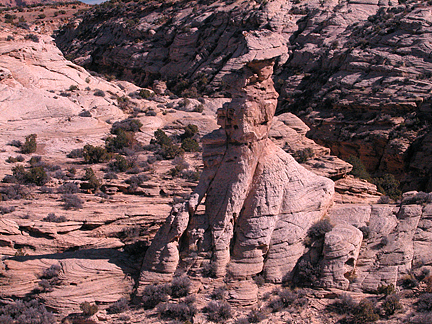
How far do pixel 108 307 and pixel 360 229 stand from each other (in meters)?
7.95

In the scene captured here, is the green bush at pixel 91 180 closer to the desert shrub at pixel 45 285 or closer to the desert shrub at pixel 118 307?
the desert shrub at pixel 45 285

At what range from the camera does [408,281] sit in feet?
42.1

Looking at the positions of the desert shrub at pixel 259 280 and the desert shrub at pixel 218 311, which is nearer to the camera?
the desert shrub at pixel 218 311

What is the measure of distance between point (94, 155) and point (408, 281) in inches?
703

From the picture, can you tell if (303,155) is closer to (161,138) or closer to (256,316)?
(161,138)

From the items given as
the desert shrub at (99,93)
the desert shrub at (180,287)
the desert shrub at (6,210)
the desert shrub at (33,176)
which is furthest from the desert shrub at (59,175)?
the desert shrub at (99,93)

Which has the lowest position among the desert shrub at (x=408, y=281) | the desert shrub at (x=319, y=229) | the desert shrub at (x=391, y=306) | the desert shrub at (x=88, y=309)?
the desert shrub at (x=88, y=309)

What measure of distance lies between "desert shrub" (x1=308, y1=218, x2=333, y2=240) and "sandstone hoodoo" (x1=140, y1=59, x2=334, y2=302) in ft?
0.63

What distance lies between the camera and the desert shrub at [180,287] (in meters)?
12.8

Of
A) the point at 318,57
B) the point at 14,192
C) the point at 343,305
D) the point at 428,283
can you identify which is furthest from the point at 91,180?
the point at 318,57

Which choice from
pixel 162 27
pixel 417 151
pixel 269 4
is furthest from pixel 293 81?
pixel 162 27

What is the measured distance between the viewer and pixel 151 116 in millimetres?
34094

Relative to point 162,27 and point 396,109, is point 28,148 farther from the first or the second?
point 162,27

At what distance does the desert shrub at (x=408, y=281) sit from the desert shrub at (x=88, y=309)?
8.64m
